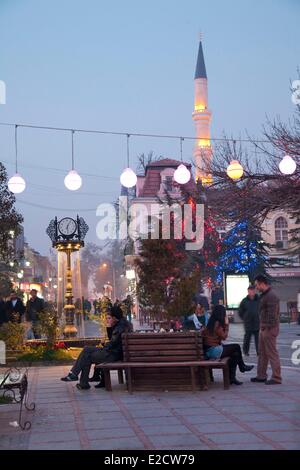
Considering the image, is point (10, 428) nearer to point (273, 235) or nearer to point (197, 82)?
point (273, 235)

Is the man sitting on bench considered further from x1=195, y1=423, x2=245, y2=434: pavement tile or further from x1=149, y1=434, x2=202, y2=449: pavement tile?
x1=149, y1=434, x2=202, y2=449: pavement tile

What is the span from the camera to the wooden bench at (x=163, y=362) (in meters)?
10.3

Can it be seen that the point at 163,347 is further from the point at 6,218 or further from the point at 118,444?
the point at 6,218

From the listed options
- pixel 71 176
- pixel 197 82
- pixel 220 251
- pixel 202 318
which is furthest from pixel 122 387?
pixel 197 82

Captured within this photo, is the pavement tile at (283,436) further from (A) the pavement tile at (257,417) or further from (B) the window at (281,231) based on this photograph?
(B) the window at (281,231)

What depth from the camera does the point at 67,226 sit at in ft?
69.0

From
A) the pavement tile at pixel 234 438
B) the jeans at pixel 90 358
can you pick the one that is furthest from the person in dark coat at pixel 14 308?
the pavement tile at pixel 234 438

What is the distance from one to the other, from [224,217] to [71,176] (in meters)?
4.84

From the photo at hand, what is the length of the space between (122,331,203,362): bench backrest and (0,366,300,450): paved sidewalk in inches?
19.5

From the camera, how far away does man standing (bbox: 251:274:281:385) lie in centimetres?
1112

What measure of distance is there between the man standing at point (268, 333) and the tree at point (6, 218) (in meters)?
6.34

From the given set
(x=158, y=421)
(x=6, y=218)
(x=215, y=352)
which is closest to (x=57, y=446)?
(x=158, y=421)

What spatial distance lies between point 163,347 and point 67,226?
1115 centimetres

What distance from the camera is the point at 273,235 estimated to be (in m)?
57.4
